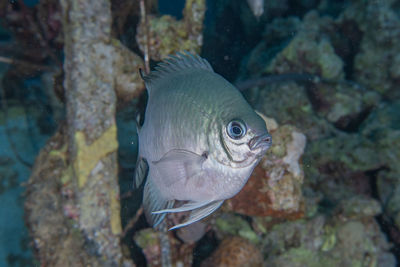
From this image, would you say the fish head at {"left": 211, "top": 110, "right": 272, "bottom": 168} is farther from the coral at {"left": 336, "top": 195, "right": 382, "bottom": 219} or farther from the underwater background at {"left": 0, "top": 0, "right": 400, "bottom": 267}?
the coral at {"left": 336, "top": 195, "right": 382, "bottom": 219}

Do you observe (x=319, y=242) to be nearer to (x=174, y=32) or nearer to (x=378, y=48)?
(x=174, y=32)

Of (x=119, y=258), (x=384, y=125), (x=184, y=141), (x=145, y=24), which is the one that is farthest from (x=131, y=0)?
(x=384, y=125)

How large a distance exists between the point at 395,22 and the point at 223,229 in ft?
18.7

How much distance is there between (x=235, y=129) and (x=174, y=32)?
2.20m

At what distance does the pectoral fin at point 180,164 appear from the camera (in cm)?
137

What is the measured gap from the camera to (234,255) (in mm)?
2861

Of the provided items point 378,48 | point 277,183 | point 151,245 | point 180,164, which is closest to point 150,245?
point 151,245

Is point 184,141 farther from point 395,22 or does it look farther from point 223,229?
point 395,22

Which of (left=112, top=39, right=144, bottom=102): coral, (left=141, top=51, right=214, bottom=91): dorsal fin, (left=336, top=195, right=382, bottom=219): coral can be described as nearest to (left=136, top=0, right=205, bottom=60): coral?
(left=112, top=39, right=144, bottom=102): coral

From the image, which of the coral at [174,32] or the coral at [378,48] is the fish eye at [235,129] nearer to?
the coral at [174,32]

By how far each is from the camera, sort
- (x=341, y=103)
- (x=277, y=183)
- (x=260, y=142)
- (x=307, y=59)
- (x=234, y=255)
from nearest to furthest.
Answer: (x=260, y=142), (x=234, y=255), (x=277, y=183), (x=341, y=103), (x=307, y=59)

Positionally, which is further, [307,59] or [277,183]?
[307,59]

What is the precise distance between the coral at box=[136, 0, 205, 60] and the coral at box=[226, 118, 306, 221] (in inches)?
61.6

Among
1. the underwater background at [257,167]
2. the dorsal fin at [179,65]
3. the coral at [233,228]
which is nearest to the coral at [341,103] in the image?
the underwater background at [257,167]
